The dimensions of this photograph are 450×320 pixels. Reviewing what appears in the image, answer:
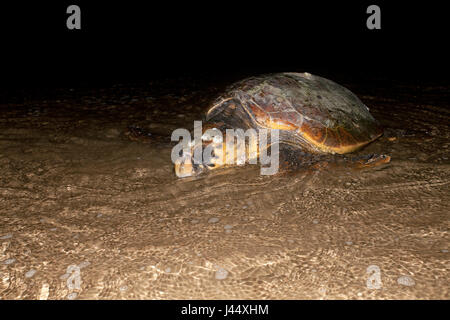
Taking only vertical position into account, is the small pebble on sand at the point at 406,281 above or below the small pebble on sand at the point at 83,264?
above

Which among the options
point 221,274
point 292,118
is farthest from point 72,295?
point 292,118

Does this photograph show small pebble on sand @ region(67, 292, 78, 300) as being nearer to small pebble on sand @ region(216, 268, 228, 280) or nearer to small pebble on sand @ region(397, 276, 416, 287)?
small pebble on sand @ region(216, 268, 228, 280)

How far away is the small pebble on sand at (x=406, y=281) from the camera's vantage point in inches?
69.1

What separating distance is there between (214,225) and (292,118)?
1.52 metres

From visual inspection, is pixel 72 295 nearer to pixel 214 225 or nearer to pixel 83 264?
pixel 83 264

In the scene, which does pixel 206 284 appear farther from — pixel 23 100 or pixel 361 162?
pixel 23 100

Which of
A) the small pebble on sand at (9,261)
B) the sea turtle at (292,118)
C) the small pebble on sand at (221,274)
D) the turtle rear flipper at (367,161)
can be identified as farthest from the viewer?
the sea turtle at (292,118)

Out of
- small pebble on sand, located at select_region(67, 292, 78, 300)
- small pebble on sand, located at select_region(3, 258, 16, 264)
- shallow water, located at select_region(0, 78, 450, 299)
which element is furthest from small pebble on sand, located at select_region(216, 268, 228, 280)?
small pebble on sand, located at select_region(3, 258, 16, 264)

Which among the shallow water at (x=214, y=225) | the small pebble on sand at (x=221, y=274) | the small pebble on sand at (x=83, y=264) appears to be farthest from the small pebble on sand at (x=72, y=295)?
the small pebble on sand at (x=221, y=274)

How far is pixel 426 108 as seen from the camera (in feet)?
16.5

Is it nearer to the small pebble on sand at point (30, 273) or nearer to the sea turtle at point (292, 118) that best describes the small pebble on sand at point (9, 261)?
the small pebble on sand at point (30, 273)

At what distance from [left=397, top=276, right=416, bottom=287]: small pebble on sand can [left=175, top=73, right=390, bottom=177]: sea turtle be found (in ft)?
4.80

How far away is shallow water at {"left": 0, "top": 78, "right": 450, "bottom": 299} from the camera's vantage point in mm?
1809

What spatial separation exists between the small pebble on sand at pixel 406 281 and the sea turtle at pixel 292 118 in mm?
1463
